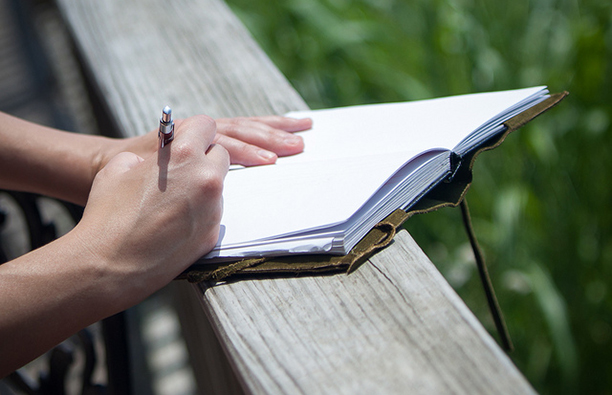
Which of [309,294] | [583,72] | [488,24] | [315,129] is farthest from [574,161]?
[309,294]

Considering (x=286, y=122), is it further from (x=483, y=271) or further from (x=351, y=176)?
(x=483, y=271)

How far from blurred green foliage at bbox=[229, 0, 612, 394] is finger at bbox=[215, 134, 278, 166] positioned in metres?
0.88

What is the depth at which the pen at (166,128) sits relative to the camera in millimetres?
617

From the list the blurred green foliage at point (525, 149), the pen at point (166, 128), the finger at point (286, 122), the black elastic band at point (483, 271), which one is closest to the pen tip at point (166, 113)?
the pen at point (166, 128)

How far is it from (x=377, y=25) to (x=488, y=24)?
A: 394 mm

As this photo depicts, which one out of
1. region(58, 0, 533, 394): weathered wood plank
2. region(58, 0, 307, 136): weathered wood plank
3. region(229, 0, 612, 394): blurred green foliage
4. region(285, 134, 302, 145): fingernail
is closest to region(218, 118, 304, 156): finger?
region(285, 134, 302, 145): fingernail

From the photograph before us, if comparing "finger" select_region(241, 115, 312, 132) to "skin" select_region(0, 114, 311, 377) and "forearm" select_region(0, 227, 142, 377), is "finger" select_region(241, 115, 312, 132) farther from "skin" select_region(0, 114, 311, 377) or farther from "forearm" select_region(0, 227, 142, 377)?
"forearm" select_region(0, 227, 142, 377)

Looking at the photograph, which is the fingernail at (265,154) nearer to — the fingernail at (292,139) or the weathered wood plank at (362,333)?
the fingernail at (292,139)

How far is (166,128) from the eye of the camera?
0.63 metres

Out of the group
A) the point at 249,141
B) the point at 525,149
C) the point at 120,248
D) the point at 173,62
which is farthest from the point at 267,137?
the point at 525,149

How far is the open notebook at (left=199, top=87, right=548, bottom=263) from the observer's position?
624 millimetres

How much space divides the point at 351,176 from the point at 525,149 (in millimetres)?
1095

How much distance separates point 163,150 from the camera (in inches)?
24.8

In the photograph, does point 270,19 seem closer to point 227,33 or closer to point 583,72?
point 227,33
